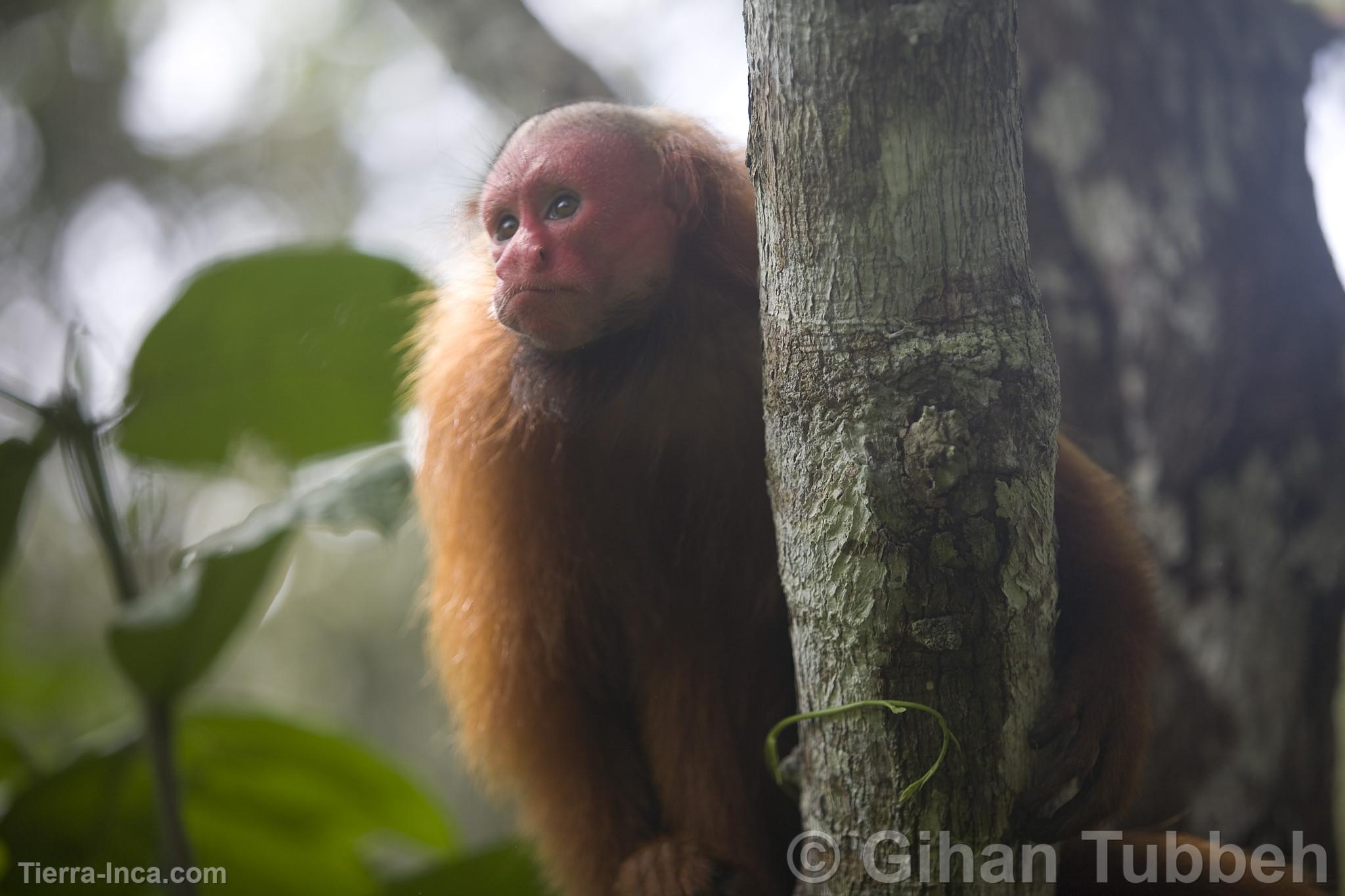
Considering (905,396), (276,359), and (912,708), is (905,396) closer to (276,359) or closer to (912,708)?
(912,708)

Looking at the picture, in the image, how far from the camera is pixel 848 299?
1370 mm

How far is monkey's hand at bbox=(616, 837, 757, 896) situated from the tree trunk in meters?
0.67

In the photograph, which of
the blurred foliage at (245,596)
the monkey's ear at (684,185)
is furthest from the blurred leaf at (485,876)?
the monkey's ear at (684,185)

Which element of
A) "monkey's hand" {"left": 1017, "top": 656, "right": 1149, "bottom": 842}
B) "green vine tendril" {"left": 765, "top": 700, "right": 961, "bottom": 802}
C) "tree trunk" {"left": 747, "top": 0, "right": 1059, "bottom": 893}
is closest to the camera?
"tree trunk" {"left": 747, "top": 0, "right": 1059, "bottom": 893}

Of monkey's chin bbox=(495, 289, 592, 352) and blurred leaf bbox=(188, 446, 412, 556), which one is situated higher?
monkey's chin bbox=(495, 289, 592, 352)

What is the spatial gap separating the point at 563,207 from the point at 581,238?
0.34 feet

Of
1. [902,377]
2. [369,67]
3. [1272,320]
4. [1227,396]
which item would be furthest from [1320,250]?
[369,67]

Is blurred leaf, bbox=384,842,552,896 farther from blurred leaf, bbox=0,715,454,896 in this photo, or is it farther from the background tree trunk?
the background tree trunk

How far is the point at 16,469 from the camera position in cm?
216

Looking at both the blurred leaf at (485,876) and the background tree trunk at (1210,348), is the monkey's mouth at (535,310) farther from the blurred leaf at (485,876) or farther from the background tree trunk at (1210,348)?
the background tree trunk at (1210,348)

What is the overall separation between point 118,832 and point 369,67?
7.54 meters

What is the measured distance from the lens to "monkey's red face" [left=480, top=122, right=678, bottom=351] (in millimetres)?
2016

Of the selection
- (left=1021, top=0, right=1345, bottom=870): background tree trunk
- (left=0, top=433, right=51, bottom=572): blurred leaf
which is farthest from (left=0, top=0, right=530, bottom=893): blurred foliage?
(left=1021, top=0, right=1345, bottom=870): background tree trunk

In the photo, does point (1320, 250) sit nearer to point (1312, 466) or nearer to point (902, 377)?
point (1312, 466)
